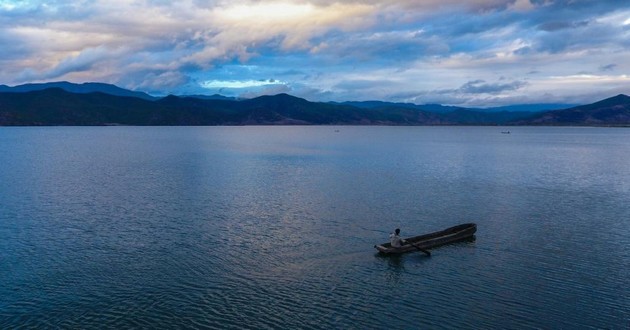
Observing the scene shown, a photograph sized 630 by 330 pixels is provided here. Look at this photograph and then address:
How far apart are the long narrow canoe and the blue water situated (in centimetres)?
102

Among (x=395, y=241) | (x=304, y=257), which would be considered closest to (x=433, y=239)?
(x=395, y=241)

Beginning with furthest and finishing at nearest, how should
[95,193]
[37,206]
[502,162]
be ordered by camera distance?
[502,162]
[95,193]
[37,206]

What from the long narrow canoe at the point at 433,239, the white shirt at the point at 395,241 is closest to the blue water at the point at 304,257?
the long narrow canoe at the point at 433,239

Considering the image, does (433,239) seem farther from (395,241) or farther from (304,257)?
(304,257)

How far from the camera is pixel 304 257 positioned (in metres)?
44.3

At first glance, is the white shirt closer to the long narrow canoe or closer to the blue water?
the long narrow canoe

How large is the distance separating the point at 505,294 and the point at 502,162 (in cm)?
11130

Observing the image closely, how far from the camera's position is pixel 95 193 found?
76.6 metres

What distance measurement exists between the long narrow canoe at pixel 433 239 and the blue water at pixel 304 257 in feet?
3.36

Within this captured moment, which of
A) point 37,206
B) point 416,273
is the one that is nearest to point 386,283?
point 416,273

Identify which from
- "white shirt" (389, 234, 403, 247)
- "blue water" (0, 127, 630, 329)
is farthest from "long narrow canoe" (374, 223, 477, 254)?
"blue water" (0, 127, 630, 329)

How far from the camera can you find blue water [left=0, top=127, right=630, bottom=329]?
3244 centimetres

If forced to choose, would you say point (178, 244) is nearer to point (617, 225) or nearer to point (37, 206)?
point (37, 206)

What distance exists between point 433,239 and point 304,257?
44.7 ft
